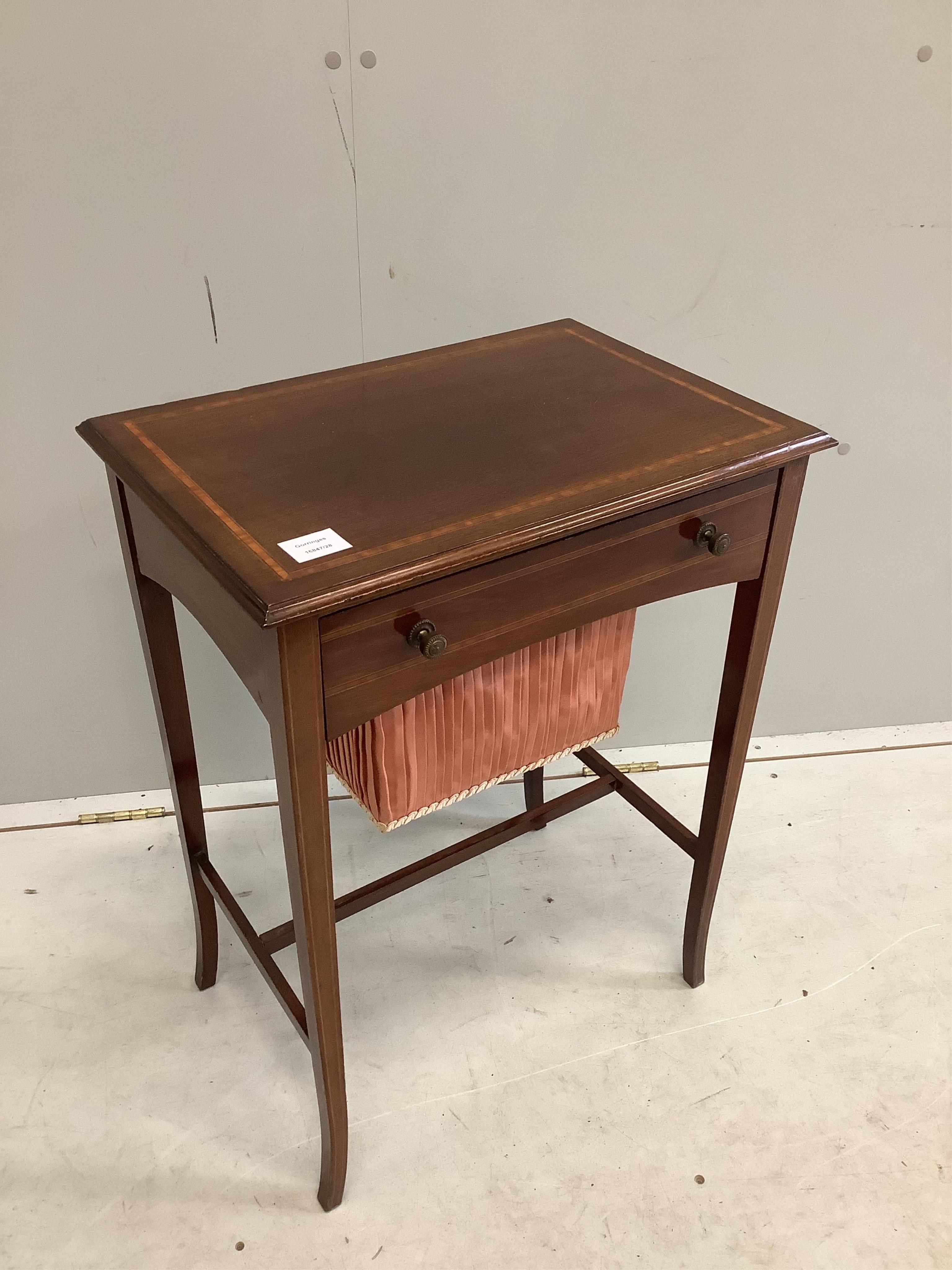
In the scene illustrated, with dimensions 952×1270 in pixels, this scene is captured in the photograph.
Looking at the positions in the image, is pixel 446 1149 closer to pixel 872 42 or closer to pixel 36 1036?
pixel 36 1036

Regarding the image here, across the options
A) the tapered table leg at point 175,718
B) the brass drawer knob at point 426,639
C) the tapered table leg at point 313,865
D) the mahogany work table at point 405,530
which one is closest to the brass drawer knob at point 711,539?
the mahogany work table at point 405,530

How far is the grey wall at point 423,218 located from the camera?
5.52ft

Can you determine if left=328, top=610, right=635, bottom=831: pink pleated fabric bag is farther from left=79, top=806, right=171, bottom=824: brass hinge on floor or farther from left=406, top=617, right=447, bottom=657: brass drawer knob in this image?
left=79, top=806, right=171, bottom=824: brass hinge on floor

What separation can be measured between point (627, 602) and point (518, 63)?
3.13ft

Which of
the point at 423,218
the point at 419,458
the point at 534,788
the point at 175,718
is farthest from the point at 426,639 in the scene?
the point at 534,788

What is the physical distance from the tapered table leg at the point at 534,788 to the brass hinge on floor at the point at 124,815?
77cm

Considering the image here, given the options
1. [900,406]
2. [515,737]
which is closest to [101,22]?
[515,737]

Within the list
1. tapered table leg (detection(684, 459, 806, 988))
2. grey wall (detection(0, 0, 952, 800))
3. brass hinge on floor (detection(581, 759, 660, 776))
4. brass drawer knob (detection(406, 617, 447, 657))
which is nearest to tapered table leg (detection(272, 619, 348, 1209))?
brass drawer knob (detection(406, 617, 447, 657))

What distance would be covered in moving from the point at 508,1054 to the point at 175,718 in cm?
80

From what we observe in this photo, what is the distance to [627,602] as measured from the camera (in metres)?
1.40

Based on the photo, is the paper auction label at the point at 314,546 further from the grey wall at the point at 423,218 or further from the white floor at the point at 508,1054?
the white floor at the point at 508,1054

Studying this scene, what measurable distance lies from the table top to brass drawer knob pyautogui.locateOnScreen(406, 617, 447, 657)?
3.1 inches

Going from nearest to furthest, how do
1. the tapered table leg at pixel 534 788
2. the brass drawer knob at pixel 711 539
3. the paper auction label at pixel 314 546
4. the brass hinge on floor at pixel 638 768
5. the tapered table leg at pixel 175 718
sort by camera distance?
the paper auction label at pixel 314 546 → the brass drawer knob at pixel 711 539 → the tapered table leg at pixel 175 718 → the tapered table leg at pixel 534 788 → the brass hinge on floor at pixel 638 768

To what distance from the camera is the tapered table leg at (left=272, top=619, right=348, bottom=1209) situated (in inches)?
44.7
